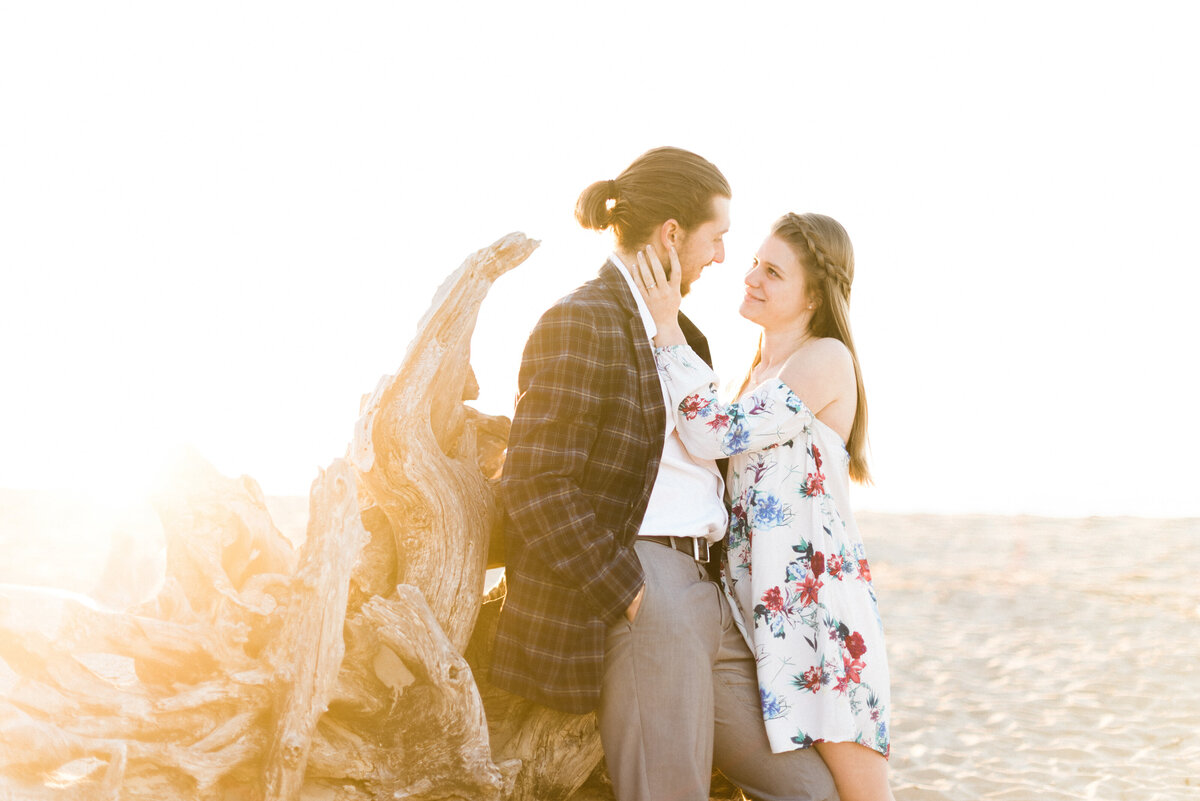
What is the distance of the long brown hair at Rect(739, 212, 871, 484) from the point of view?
398cm

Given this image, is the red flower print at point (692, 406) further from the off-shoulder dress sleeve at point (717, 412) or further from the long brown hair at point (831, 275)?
the long brown hair at point (831, 275)

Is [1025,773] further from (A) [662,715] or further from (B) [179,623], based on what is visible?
(B) [179,623]

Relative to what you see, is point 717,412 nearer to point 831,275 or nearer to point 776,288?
point 776,288

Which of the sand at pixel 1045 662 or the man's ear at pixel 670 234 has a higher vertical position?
the man's ear at pixel 670 234

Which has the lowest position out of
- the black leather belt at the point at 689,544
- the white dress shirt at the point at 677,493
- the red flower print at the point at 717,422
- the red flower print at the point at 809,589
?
the red flower print at the point at 809,589

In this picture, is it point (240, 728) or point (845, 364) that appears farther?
point (845, 364)

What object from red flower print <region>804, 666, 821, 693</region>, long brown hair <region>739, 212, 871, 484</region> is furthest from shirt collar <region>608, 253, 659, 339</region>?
red flower print <region>804, 666, 821, 693</region>

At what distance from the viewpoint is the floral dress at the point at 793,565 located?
358 centimetres

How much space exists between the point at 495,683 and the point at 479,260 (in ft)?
4.98

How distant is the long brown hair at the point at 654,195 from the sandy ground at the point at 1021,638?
317cm

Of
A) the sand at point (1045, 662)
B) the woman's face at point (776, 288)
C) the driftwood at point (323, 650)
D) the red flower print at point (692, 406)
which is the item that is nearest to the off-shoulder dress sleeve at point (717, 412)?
the red flower print at point (692, 406)

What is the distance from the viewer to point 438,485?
12.0 feet

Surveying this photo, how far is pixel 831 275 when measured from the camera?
157 inches

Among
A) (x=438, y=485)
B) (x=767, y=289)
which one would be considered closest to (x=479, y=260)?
(x=438, y=485)
